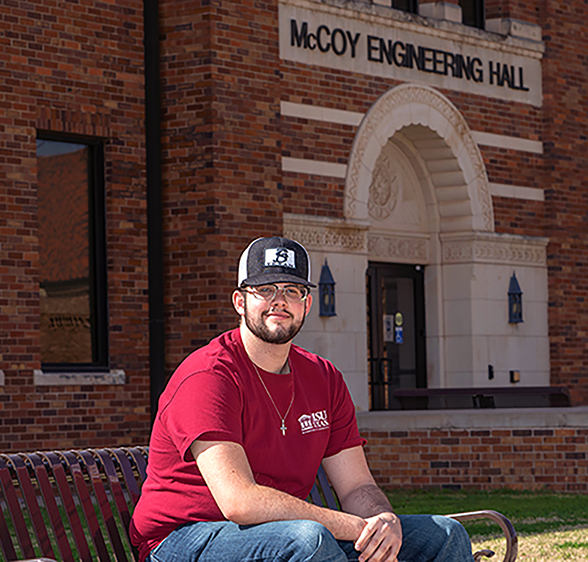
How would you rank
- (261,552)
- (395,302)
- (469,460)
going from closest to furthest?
(261,552) → (469,460) → (395,302)

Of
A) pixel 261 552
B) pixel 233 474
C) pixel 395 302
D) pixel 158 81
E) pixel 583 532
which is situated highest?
pixel 158 81

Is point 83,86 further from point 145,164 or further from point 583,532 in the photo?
point 583,532

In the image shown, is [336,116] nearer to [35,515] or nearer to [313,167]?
[313,167]

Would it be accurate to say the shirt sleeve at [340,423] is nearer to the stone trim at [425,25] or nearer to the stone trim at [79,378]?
the stone trim at [79,378]

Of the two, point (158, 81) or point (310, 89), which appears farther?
point (310, 89)

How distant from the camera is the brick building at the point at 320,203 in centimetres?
1079

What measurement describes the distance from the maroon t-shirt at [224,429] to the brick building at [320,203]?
21.5 feet

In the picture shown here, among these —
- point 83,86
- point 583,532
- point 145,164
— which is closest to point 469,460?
point 583,532

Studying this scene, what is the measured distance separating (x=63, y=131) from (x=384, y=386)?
6.10 meters

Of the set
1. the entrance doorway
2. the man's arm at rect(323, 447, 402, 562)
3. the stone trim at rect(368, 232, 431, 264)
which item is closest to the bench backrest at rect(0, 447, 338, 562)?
the man's arm at rect(323, 447, 402, 562)

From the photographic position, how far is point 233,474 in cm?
383

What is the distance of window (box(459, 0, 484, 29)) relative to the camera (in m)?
15.9

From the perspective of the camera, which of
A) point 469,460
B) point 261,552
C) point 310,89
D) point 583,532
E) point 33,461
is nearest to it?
point 261,552

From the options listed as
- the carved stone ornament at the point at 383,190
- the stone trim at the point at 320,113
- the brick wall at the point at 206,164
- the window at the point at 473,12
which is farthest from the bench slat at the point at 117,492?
the window at the point at 473,12
